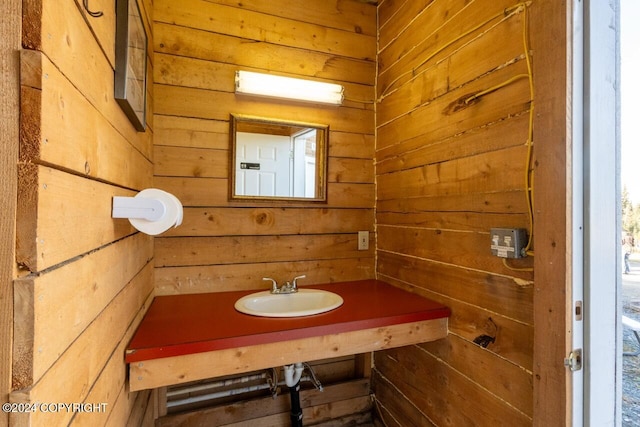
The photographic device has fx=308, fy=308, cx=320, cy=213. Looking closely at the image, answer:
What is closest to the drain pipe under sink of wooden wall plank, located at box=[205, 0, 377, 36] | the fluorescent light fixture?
the fluorescent light fixture

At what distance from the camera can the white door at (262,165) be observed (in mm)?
1622

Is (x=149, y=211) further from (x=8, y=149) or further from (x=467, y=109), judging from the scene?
(x=467, y=109)

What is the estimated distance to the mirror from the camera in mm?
1619

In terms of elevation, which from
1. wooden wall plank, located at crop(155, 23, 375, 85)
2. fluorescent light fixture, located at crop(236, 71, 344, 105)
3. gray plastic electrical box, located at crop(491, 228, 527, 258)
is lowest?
gray plastic electrical box, located at crop(491, 228, 527, 258)

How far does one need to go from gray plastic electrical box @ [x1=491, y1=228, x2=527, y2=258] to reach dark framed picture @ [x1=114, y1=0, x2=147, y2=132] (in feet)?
4.04

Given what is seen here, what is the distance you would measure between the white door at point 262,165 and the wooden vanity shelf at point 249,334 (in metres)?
0.58

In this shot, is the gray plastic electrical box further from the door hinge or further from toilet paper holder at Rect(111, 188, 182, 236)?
toilet paper holder at Rect(111, 188, 182, 236)

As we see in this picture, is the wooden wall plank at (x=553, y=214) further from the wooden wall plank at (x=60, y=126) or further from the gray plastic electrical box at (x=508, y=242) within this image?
the wooden wall plank at (x=60, y=126)

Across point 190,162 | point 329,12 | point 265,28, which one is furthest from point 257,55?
point 190,162

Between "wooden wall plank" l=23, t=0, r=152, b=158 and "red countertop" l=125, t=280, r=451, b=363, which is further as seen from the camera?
"red countertop" l=125, t=280, r=451, b=363

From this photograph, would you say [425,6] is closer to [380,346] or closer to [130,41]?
[130,41]

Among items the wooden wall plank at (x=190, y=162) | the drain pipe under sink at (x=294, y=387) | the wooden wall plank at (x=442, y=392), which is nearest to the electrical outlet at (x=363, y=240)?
the wooden wall plank at (x=442, y=392)

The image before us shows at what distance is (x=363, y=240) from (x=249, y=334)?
98cm

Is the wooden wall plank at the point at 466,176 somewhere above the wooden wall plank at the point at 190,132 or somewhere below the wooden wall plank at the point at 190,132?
below
